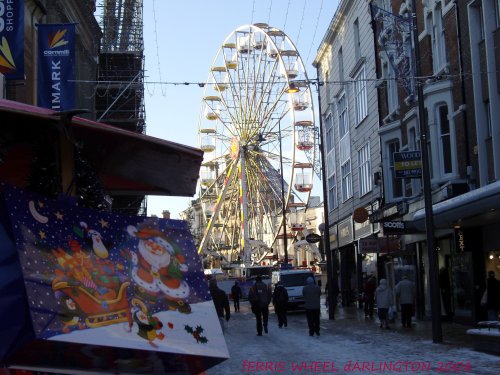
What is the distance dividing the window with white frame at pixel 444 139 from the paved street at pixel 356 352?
5.01m

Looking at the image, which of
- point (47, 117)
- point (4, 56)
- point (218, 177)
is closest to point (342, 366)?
point (4, 56)

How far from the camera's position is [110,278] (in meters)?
4.64

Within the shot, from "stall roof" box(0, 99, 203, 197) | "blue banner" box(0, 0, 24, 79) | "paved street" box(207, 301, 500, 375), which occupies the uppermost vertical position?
"blue banner" box(0, 0, 24, 79)

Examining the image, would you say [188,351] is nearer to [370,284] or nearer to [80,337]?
[80,337]

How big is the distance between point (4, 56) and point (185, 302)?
896 cm

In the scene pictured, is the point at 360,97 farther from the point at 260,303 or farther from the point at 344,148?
the point at 260,303

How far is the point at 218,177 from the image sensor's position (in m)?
55.8

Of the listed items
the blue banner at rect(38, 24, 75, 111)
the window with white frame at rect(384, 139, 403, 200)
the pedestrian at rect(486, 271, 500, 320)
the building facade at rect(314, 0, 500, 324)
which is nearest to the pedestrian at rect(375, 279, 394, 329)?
the building facade at rect(314, 0, 500, 324)

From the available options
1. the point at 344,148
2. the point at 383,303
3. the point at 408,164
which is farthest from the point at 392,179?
the point at 344,148

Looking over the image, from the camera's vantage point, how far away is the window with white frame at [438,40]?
24.7 metres

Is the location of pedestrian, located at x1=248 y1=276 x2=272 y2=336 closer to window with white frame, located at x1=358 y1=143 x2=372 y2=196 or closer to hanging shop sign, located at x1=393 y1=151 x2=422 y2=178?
hanging shop sign, located at x1=393 y1=151 x2=422 y2=178

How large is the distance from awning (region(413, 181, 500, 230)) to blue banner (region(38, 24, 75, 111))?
9388 millimetres

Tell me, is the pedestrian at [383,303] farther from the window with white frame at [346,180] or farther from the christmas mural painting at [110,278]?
the christmas mural painting at [110,278]

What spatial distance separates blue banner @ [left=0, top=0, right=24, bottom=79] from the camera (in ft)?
42.8
